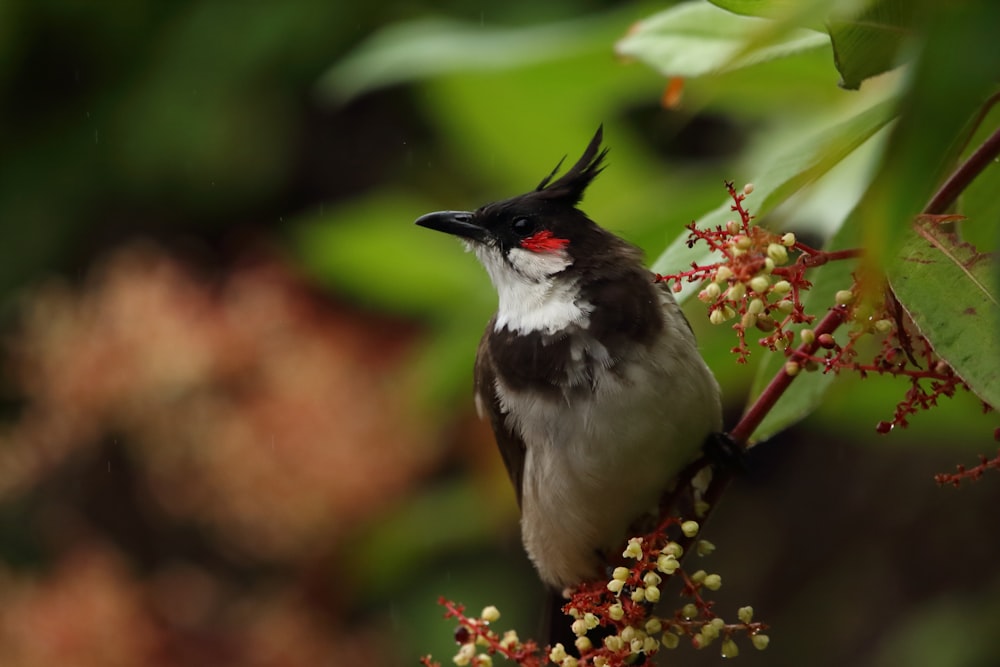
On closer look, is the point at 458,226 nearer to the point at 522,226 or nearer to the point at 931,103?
the point at 522,226

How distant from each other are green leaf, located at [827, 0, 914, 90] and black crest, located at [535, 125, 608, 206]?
2.46 feet

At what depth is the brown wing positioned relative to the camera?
178cm

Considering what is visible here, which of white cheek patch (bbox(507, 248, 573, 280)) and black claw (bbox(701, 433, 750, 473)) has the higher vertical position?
white cheek patch (bbox(507, 248, 573, 280))

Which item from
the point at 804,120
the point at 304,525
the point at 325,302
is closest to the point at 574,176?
the point at 804,120

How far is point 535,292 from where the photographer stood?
1746mm

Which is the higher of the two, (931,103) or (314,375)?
(931,103)

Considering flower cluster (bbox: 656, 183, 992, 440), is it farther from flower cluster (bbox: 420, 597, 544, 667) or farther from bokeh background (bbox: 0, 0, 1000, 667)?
bokeh background (bbox: 0, 0, 1000, 667)

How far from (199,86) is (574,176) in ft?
7.62

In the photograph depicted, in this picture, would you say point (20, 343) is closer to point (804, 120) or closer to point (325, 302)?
point (325, 302)

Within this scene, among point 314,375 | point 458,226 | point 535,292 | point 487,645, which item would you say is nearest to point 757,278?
point 487,645

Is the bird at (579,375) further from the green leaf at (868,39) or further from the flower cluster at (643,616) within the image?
the green leaf at (868,39)

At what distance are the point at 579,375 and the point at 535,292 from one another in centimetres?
19

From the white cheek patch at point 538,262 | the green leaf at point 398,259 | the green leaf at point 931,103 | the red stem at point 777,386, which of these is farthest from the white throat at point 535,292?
the green leaf at point 931,103

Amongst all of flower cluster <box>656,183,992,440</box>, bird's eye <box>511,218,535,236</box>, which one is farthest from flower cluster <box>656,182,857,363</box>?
bird's eye <box>511,218,535,236</box>
